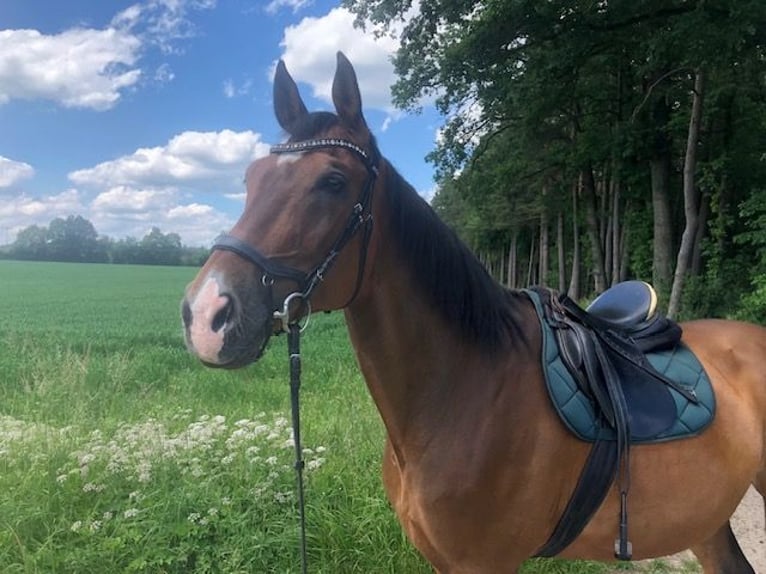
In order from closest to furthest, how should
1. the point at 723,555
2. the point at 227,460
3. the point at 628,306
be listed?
the point at 628,306, the point at 723,555, the point at 227,460

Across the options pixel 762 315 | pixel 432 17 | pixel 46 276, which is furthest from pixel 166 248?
pixel 762 315

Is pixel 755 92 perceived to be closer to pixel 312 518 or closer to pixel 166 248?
pixel 166 248

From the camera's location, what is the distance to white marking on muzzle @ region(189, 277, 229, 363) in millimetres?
1354

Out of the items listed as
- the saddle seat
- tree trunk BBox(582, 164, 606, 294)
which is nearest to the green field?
the saddle seat

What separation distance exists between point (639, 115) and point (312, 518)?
17.3 m

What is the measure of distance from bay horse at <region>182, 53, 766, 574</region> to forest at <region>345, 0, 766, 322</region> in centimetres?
661

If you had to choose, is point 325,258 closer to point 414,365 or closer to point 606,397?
point 414,365

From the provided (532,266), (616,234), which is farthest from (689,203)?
(532,266)

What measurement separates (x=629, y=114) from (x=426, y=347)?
18.8 m

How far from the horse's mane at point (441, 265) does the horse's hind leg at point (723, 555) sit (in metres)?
1.77

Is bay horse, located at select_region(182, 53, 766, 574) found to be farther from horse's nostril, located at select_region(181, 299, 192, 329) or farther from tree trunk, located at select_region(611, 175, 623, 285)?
tree trunk, located at select_region(611, 175, 623, 285)

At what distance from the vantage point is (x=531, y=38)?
42.2ft

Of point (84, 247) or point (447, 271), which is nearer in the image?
point (447, 271)

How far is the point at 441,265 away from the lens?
70.2 inches
